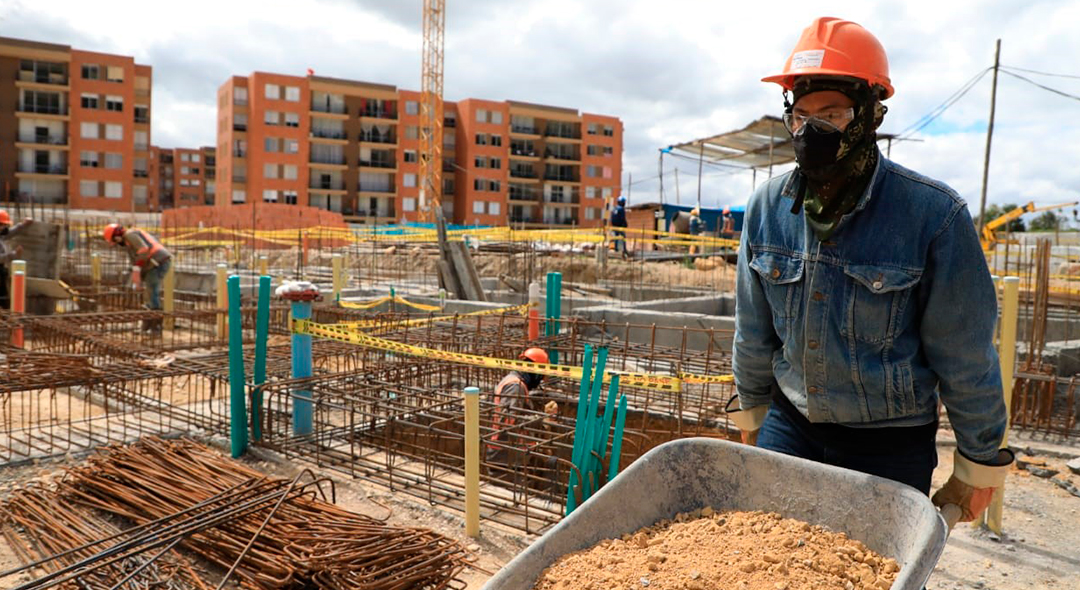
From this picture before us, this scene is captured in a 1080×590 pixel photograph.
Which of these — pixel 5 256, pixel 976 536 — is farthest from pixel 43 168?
pixel 976 536

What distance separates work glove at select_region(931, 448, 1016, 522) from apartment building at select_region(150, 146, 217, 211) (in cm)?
10301

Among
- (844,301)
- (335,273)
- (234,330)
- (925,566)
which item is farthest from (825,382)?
(335,273)

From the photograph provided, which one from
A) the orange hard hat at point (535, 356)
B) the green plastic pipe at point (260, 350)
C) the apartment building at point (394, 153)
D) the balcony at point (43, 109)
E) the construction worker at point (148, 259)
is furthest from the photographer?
the apartment building at point (394, 153)

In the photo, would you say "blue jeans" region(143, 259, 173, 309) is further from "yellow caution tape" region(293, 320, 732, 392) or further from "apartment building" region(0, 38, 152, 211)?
"apartment building" region(0, 38, 152, 211)

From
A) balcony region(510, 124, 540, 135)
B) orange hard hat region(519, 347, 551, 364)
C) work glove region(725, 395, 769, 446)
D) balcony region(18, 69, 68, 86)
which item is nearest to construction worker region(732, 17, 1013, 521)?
work glove region(725, 395, 769, 446)

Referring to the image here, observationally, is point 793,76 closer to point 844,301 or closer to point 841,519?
point 844,301

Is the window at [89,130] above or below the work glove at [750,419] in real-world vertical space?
above

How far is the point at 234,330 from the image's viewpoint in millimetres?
5863

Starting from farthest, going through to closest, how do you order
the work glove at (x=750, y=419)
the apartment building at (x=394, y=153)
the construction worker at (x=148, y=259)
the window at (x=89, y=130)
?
1. the apartment building at (x=394, y=153)
2. the window at (x=89, y=130)
3. the construction worker at (x=148, y=259)
4. the work glove at (x=750, y=419)

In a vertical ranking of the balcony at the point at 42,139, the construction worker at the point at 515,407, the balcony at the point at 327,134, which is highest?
the balcony at the point at 327,134

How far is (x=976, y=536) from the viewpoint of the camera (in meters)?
4.74

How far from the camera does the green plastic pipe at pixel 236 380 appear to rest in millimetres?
5914

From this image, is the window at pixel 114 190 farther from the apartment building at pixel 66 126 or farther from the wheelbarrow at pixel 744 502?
the wheelbarrow at pixel 744 502

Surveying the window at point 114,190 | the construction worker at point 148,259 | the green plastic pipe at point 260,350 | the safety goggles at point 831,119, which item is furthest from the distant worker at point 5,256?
the window at point 114,190
